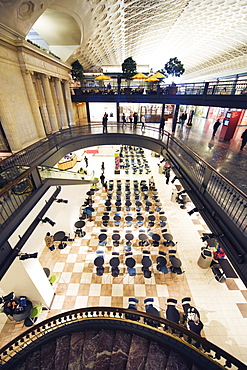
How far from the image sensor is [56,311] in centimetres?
810

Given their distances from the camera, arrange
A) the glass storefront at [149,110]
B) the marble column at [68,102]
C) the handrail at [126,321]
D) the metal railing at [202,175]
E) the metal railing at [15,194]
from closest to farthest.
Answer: the handrail at [126,321]
the metal railing at [202,175]
the metal railing at [15,194]
the marble column at [68,102]
the glass storefront at [149,110]

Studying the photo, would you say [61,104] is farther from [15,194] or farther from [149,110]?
[15,194]

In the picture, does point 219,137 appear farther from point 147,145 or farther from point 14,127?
point 14,127

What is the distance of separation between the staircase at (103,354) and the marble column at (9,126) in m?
9.89

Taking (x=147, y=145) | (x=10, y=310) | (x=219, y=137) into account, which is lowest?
(x=10, y=310)

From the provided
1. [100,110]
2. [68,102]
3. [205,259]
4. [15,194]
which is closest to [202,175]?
[205,259]

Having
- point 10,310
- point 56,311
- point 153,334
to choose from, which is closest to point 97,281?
point 56,311

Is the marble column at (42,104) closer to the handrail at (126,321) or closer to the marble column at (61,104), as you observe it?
the marble column at (61,104)

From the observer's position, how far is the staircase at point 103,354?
398 cm

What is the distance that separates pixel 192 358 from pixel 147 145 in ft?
43.0

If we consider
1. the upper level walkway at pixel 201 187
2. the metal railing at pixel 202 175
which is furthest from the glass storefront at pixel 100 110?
the metal railing at pixel 202 175

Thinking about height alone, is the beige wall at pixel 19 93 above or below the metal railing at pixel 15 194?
above

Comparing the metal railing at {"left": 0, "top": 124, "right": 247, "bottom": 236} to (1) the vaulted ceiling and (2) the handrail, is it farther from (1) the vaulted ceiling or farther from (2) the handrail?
(1) the vaulted ceiling

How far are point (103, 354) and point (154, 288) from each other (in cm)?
522
